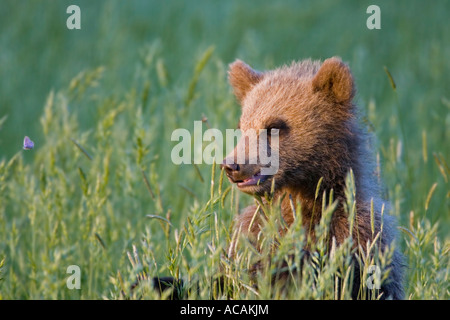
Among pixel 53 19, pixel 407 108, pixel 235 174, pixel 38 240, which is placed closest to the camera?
pixel 235 174

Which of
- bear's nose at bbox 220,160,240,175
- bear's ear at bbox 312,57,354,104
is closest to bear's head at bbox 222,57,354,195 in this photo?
bear's ear at bbox 312,57,354,104

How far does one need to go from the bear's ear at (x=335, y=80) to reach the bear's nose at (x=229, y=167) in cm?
84

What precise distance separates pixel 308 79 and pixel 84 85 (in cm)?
238

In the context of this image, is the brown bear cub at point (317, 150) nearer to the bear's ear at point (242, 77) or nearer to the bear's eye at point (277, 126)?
the bear's eye at point (277, 126)

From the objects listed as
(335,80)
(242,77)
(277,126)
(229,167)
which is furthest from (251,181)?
(242,77)

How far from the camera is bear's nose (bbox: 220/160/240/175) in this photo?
12.3 ft

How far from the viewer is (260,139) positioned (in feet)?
13.3

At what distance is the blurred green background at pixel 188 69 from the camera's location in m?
6.02

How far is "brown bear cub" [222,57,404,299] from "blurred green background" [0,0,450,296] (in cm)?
51

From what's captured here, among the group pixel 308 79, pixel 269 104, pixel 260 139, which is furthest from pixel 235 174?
pixel 308 79

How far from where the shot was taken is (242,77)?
472 cm

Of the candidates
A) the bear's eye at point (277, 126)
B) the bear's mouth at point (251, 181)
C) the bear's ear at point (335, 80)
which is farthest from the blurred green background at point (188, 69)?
the bear's mouth at point (251, 181)

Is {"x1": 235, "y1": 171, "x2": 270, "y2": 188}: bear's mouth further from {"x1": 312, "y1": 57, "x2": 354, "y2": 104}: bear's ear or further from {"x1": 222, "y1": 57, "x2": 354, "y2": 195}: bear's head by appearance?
{"x1": 312, "y1": 57, "x2": 354, "y2": 104}: bear's ear
